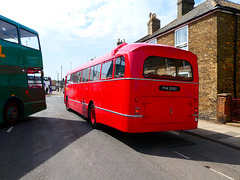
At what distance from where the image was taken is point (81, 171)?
360 cm

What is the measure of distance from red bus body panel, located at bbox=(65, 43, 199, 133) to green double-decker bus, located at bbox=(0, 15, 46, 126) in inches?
178

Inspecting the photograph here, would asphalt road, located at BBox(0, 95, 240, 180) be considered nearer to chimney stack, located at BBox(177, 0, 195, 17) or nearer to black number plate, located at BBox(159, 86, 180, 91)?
black number plate, located at BBox(159, 86, 180, 91)

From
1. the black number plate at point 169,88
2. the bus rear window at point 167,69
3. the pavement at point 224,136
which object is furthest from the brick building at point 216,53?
the black number plate at point 169,88

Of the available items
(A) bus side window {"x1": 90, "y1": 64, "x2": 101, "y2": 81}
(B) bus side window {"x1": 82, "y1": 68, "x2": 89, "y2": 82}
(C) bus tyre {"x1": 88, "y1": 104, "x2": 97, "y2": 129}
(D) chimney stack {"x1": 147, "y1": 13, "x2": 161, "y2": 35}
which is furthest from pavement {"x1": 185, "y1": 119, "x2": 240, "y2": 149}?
(D) chimney stack {"x1": 147, "y1": 13, "x2": 161, "y2": 35}

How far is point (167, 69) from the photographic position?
5559 mm

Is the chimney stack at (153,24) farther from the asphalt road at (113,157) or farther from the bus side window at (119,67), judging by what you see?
the asphalt road at (113,157)

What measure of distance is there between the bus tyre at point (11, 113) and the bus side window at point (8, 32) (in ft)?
9.06

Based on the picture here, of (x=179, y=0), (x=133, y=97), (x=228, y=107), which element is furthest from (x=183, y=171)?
(x=179, y=0)

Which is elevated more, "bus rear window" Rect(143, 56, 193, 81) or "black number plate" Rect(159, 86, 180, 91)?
"bus rear window" Rect(143, 56, 193, 81)

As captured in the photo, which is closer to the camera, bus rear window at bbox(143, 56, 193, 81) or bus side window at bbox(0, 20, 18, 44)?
bus rear window at bbox(143, 56, 193, 81)

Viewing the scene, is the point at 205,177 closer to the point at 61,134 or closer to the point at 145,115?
the point at 145,115

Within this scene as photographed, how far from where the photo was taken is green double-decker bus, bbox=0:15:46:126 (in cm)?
773

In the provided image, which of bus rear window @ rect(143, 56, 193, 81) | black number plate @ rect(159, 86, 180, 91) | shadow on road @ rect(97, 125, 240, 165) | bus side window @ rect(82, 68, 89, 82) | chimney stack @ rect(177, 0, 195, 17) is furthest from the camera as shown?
chimney stack @ rect(177, 0, 195, 17)

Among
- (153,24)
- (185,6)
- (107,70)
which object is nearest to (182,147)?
(107,70)
